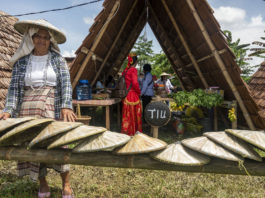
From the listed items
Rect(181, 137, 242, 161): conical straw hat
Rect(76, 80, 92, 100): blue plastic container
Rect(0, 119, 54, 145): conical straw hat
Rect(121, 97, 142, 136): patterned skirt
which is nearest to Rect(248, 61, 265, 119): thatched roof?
Rect(121, 97, 142, 136): patterned skirt

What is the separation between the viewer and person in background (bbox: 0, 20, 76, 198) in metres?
2.09

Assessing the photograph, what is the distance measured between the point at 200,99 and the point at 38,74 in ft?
13.9

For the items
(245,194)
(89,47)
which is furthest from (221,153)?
(89,47)

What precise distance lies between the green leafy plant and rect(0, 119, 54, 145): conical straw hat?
445 centimetres

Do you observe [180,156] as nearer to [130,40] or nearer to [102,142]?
[102,142]

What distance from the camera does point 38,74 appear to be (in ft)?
6.96

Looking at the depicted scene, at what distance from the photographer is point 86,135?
114cm

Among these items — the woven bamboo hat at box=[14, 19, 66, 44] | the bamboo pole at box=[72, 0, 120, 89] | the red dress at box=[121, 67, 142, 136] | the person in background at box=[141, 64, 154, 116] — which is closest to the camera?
the woven bamboo hat at box=[14, 19, 66, 44]

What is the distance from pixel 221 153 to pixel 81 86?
4662 millimetres

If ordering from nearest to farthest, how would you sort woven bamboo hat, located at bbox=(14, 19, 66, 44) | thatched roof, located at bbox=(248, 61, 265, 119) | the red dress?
woven bamboo hat, located at bbox=(14, 19, 66, 44), thatched roof, located at bbox=(248, 61, 265, 119), the red dress

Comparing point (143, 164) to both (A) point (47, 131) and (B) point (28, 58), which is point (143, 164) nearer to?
(A) point (47, 131)

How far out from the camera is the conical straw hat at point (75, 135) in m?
1.12

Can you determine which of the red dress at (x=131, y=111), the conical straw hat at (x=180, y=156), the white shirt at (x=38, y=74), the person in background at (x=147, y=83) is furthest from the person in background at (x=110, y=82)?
the conical straw hat at (x=180, y=156)

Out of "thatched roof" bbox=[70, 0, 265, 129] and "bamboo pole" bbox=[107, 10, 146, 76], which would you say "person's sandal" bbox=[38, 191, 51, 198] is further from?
"bamboo pole" bbox=[107, 10, 146, 76]
